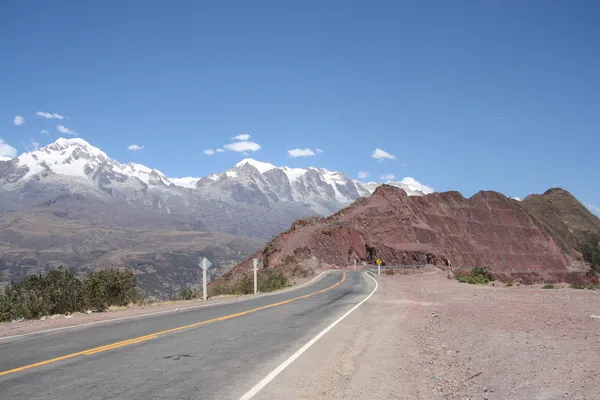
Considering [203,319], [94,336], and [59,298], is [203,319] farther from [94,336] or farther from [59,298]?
[59,298]

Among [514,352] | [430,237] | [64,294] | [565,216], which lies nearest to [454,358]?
[514,352]

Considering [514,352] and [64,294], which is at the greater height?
[64,294]

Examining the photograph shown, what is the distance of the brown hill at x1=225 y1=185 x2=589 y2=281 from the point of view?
2982 inches

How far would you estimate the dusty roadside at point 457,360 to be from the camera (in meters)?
7.27

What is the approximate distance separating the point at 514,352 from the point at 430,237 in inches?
3072

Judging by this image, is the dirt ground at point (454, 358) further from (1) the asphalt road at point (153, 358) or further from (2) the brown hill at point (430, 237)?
(2) the brown hill at point (430, 237)

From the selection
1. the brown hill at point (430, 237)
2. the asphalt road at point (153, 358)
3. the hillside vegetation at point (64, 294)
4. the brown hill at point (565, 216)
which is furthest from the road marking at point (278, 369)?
the brown hill at point (565, 216)

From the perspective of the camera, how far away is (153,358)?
930cm

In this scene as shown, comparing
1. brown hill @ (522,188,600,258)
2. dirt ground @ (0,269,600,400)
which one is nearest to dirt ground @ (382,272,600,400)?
dirt ground @ (0,269,600,400)

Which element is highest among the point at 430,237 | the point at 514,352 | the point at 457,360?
the point at 430,237

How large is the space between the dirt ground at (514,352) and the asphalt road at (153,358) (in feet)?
9.65

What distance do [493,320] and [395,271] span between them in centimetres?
4706

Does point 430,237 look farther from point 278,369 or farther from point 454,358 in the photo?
point 278,369

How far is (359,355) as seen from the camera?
33.9 feet
